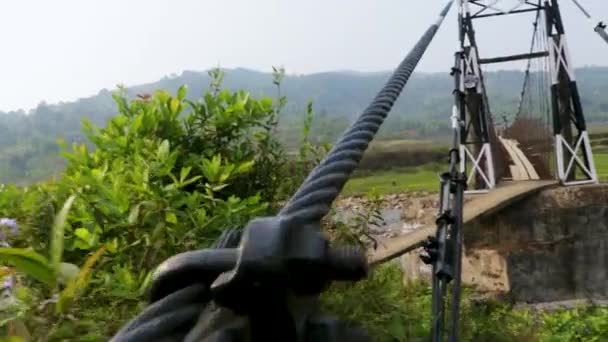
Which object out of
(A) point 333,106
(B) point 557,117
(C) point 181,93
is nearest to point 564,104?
(B) point 557,117

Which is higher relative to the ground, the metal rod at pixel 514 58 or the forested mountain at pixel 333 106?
the metal rod at pixel 514 58

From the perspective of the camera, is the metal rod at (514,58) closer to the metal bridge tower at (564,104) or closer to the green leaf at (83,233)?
the metal bridge tower at (564,104)

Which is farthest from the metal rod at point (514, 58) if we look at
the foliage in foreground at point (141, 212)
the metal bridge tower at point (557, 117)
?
the foliage in foreground at point (141, 212)

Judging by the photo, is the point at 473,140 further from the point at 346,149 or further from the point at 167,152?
the point at 346,149

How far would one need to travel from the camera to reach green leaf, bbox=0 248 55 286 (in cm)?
82

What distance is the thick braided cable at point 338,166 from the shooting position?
443 mm

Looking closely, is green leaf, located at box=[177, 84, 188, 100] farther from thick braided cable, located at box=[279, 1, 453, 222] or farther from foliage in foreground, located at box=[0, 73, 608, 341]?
thick braided cable, located at box=[279, 1, 453, 222]

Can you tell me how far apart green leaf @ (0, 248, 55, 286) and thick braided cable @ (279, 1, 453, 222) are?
44 cm

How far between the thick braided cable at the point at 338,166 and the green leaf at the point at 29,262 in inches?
17.4

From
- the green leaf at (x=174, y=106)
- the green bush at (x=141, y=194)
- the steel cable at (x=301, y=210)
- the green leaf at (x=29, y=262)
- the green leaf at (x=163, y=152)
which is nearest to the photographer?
the steel cable at (x=301, y=210)

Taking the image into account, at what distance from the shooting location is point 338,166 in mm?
555

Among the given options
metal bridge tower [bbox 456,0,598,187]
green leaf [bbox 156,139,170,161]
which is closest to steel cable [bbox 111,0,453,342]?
green leaf [bbox 156,139,170,161]

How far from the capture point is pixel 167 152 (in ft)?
4.27

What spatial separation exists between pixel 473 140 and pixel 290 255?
719cm
